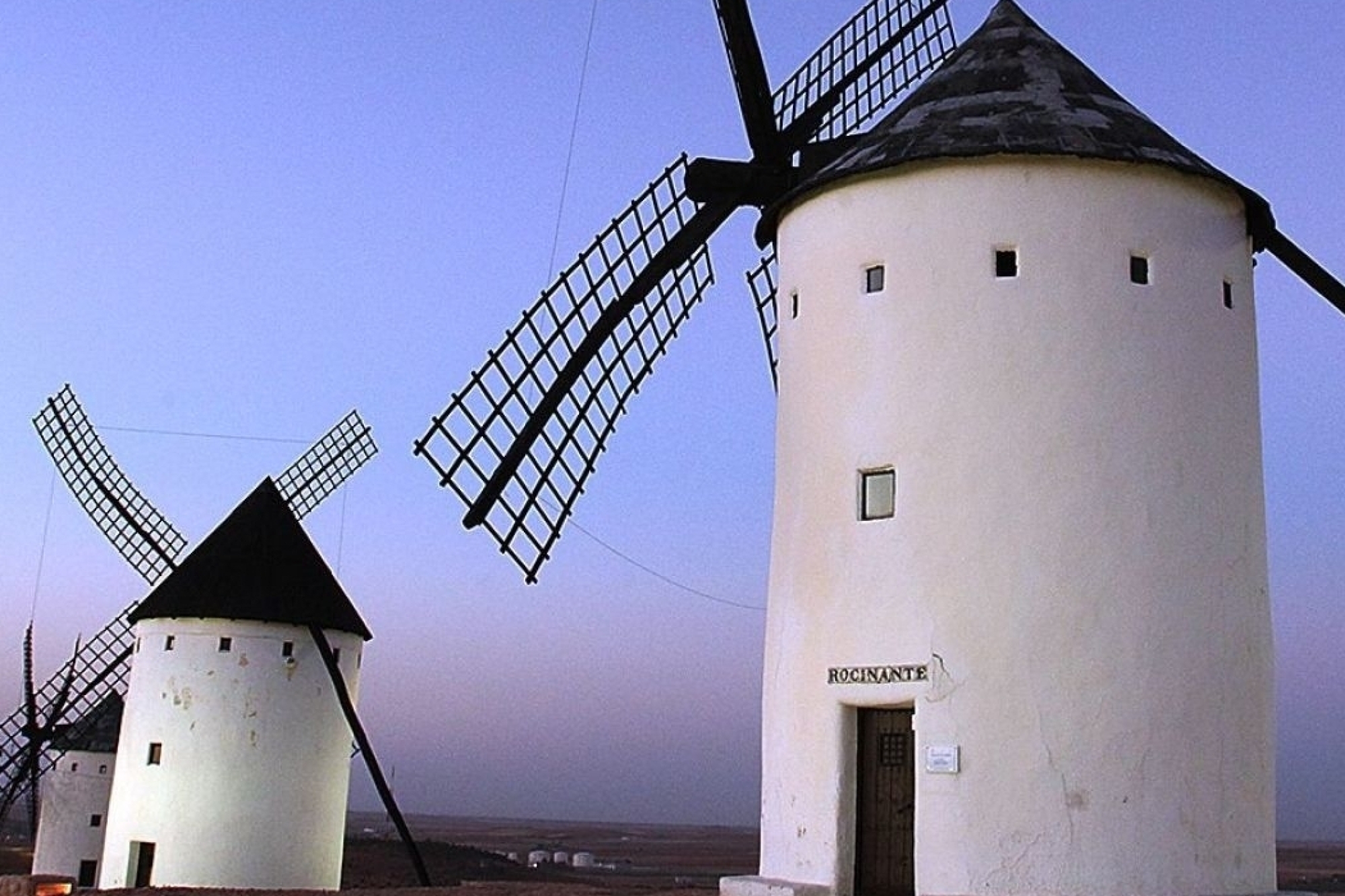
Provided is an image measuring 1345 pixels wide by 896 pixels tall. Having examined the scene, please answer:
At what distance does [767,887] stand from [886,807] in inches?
47.1

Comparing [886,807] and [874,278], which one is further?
[874,278]

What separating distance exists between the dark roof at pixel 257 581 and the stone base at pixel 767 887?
1443 cm

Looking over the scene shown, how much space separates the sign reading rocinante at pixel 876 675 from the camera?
12445 mm

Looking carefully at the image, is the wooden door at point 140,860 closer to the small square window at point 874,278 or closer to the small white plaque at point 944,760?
the small white plaque at point 944,760

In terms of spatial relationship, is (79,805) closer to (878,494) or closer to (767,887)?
(767,887)

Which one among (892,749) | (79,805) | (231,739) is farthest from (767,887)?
(79,805)

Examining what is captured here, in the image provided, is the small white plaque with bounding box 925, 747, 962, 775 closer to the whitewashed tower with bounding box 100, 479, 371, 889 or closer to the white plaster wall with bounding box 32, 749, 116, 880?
the whitewashed tower with bounding box 100, 479, 371, 889

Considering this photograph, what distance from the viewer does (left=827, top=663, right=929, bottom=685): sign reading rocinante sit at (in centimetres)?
1245

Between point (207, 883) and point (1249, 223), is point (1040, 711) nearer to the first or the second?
point (1249, 223)

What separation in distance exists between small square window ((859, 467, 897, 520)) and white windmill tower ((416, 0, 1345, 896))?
33 millimetres

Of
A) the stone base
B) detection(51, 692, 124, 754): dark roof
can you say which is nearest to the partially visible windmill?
detection(51, 692, 124, 754): dark roof

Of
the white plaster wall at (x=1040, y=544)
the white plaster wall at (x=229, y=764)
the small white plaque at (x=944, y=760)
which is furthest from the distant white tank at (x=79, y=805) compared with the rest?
the small white plaque at (x=944, y=760)

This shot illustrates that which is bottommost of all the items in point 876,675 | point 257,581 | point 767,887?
point 767,887

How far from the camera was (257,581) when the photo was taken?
26297 millimetres
